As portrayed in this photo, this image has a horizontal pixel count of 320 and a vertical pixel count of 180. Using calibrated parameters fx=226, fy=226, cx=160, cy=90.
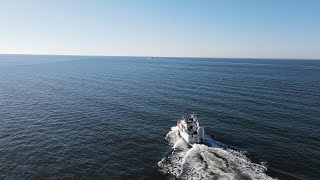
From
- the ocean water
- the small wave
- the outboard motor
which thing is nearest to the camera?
the small wave

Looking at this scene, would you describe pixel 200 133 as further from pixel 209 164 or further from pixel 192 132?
pixel 209 164

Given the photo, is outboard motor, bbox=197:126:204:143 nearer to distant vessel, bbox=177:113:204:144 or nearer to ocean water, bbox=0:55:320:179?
distant vessel, bbox=177:113:204:144

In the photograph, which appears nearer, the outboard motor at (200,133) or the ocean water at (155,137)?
the ocean water at (155,137)

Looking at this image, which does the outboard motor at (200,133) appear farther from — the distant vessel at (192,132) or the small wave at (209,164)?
the small wave at (209,164)

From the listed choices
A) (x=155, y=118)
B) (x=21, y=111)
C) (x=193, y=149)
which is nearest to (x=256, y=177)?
(x=193, y=149)

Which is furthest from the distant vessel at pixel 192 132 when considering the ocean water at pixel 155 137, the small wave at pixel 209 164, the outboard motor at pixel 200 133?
the ocean water at pixel 155 137

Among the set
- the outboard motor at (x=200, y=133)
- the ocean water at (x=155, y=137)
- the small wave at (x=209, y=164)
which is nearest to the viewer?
the small wave at (x=209, y=164)

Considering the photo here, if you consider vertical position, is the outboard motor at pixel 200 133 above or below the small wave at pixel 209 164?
above

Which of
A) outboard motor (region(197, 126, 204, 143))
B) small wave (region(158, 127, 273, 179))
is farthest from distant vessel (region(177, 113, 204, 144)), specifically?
small wave (region(158, 127, 273, 179))

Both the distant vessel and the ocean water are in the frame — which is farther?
the distant vessel
